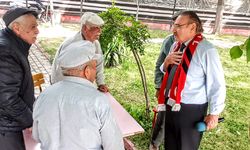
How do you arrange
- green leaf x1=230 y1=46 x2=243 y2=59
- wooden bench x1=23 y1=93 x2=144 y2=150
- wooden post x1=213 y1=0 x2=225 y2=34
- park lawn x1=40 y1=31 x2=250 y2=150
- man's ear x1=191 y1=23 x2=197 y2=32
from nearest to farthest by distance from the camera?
green leaf x1=230 y1=46 x2=243 y2=59 → wooden bench x1=23 y1=93 x2=144 y2=150 → man's ear x1=191 y1=23 x2=197 y2=32 → park lawn x1=40 y1=31 x2=250 y2=150 → wooden post x1=213 y1=0 x2=225 y2=34

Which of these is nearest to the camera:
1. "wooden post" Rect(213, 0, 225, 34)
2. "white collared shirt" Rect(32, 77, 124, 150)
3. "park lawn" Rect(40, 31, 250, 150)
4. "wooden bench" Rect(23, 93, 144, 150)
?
"white collared shirt" Rect(32, 77, 124, 150)

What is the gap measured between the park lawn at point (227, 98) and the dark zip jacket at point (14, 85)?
198cm

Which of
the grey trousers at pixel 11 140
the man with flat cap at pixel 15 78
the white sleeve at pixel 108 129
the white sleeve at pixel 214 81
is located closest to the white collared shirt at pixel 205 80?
the white sleeve at pixel 214 81

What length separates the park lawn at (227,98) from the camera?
4403 millimetres

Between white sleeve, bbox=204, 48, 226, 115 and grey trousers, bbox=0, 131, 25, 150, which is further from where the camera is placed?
white sleeve, bbox=204, 48, 226, 115

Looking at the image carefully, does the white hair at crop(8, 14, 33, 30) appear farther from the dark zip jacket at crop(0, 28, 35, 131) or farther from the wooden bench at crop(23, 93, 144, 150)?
the wooden bench at crop(23, 93, 144, 150)

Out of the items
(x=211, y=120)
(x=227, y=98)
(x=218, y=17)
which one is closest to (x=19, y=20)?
(x=211, y=120)

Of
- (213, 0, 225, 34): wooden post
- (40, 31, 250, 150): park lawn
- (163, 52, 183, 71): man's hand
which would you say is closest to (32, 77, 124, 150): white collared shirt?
(163, 52, 183, 71): man's hand

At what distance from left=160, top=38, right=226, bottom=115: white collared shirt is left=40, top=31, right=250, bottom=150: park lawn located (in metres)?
1.55

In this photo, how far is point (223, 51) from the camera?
10.1 metres

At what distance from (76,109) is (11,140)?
1028 millimetres

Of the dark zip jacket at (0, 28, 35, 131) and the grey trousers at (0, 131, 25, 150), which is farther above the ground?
the dark zip jacket at (0, 28, 35, 131)

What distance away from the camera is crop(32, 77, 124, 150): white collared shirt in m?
1.79

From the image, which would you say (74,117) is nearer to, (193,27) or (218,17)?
(193,27)
